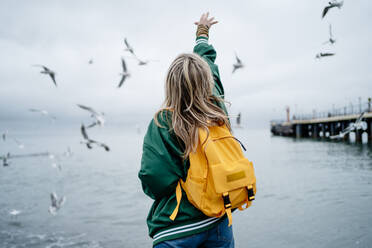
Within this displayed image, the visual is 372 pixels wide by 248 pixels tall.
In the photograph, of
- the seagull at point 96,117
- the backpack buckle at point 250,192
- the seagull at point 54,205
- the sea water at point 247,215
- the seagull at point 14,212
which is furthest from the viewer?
the seagull at point 14,212

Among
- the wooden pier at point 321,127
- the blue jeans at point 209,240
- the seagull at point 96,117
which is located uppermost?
the seagull at point 96,117

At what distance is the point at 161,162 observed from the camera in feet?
5.65

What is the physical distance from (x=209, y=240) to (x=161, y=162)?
602 millimetres

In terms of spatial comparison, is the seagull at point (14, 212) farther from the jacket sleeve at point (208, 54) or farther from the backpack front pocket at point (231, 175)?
the backpack front pocket at point (231, 175)

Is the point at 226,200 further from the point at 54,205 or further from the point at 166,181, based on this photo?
the point at 54,205

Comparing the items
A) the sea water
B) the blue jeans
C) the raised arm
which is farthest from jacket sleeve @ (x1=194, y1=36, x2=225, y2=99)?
the sea water

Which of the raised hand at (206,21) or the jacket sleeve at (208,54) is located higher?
the raised hand at (206,21)

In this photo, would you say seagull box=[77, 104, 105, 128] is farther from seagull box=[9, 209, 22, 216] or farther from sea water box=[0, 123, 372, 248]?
seagull box=[9, 209, 22, 216]

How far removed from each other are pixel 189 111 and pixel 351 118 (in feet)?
132

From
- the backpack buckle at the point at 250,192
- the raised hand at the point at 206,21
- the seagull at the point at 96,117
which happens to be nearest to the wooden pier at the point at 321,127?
the seagull at the point at 96,117

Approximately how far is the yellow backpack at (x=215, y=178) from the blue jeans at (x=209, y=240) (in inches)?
5.8

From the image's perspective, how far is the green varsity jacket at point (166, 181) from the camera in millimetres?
1723

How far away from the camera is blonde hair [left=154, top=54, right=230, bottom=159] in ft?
5.74

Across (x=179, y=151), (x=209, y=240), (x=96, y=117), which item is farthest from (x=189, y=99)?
(x=96, y=117)
